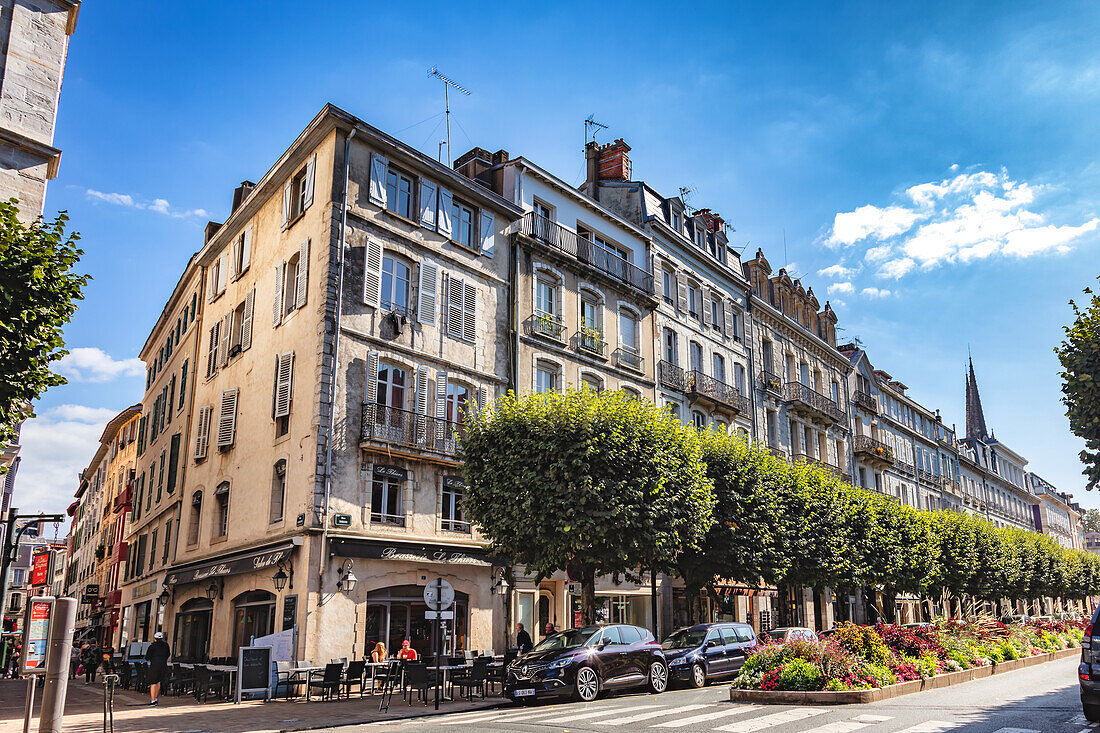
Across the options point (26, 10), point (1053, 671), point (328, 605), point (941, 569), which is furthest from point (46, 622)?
point (941, 569)

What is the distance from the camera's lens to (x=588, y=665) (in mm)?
17234

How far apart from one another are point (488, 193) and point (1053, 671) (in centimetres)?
2083

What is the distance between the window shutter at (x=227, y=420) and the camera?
27.3 m

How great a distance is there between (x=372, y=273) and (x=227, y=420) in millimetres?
8019

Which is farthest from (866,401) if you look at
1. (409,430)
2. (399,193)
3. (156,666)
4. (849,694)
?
(156,666)

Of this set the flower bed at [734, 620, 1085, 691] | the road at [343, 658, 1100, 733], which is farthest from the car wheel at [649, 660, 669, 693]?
the flower bed at [734, 620, 1085, 691]

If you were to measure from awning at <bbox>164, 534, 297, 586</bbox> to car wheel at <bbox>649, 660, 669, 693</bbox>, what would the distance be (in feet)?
30.6

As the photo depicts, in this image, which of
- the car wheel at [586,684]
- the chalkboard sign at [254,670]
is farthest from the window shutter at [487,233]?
the car wheel at [586,684]

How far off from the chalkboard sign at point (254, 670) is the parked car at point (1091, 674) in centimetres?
1506

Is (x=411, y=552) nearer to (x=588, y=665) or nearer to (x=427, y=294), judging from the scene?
(x=588, y=665)

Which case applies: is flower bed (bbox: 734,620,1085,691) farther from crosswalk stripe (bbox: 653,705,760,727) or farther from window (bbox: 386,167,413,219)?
window (bbox: 386,167,413,219)

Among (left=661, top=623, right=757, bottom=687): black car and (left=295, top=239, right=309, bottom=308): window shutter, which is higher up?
(left=295, top=239, right=309, bottom=308): window shutter

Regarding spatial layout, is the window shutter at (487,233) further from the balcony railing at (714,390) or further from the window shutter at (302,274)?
the balcony railing at (714,390)

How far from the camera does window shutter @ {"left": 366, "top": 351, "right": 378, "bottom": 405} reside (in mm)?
23156
